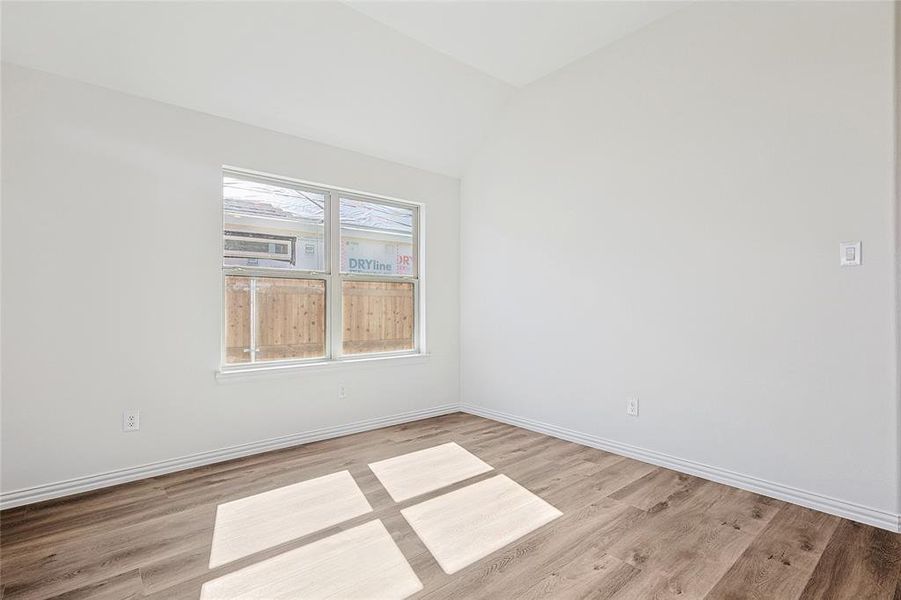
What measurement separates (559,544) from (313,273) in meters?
2.73

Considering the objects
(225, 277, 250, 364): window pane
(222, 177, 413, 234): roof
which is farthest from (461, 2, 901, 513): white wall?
(225, 277, 250, 364): window pane

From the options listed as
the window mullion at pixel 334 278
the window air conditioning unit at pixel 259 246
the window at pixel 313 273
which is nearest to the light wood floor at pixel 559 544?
the window at pixel 313 273

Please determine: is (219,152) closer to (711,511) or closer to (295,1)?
(295,1)

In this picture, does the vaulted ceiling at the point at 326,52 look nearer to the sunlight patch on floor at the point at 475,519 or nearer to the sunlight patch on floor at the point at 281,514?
the sunlight patch on floor at the point at 281,514

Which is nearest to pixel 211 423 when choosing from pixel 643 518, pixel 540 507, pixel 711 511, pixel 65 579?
pixel 65 579

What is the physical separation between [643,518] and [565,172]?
2599mm

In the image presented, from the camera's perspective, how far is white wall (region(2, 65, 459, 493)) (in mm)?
2484

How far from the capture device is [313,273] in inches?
147

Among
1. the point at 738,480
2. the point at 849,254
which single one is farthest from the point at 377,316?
the point at 849,254

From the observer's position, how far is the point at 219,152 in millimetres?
3172

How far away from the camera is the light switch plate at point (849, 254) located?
2.27 metres

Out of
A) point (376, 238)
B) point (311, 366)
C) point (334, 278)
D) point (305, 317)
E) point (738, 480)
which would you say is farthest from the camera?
point (376, 238)

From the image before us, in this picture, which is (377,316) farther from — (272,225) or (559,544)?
(559,544)

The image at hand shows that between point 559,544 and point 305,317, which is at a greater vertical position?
point 305,317
